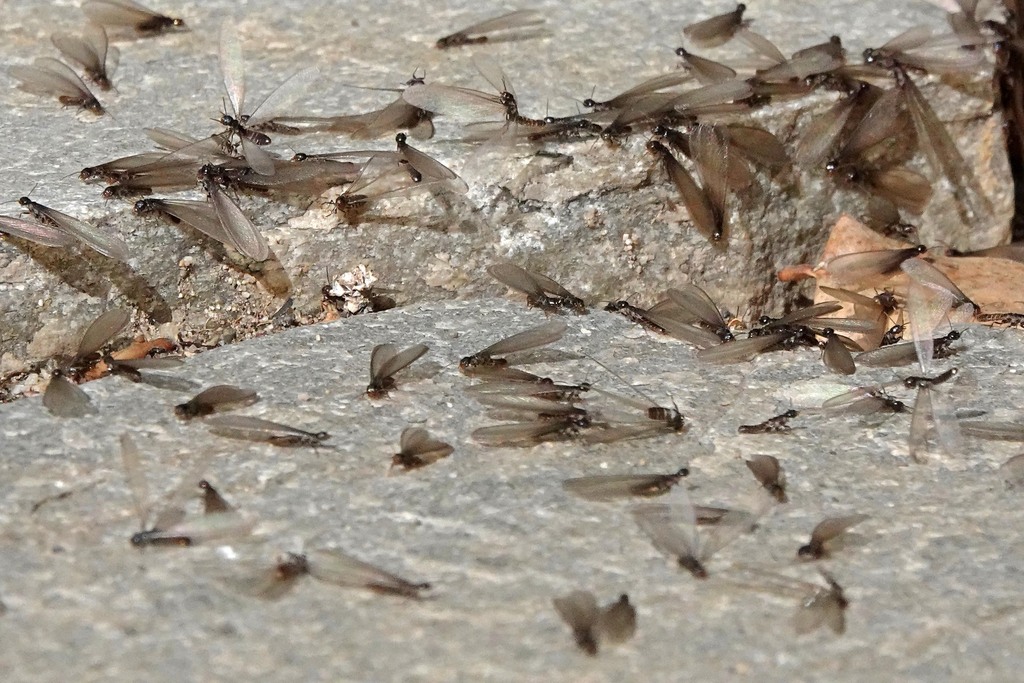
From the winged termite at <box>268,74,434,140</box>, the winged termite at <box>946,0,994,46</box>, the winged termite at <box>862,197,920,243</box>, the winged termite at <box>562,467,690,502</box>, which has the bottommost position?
the winged termite at <box>562,467,690,502</box>

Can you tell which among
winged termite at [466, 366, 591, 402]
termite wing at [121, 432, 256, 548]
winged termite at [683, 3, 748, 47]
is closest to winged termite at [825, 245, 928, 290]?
winged termite at [683, 3, 748, 47]

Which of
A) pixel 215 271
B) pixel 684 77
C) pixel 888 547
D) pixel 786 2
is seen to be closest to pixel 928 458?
pixel 888 547

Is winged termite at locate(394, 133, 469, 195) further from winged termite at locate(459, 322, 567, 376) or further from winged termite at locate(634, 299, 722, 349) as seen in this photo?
winged termite at locate(634, 299, 722, 349)

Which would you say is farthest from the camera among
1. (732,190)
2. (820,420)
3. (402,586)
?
(732,190)

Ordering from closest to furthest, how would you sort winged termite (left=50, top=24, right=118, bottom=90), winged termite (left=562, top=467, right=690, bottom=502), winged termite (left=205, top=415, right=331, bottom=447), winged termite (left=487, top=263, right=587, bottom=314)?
winged termite (left=562, top=467, right=690, bottom=502), winged termite (left=205, top=415, right=331, bottom=447), winged termite (left=487, top=263, right=587, bottom=314), winged termite (left=50, top=24, right=118, bottom=90)

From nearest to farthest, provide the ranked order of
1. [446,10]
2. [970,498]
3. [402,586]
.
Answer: [402,586], [970,498], [446,10]

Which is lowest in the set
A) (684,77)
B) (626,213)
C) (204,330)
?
(204,330)

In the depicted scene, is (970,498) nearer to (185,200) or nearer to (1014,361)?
(1014,361)

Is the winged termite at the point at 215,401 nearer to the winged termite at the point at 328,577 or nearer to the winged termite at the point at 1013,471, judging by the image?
the winged termite at the point at 328,577
